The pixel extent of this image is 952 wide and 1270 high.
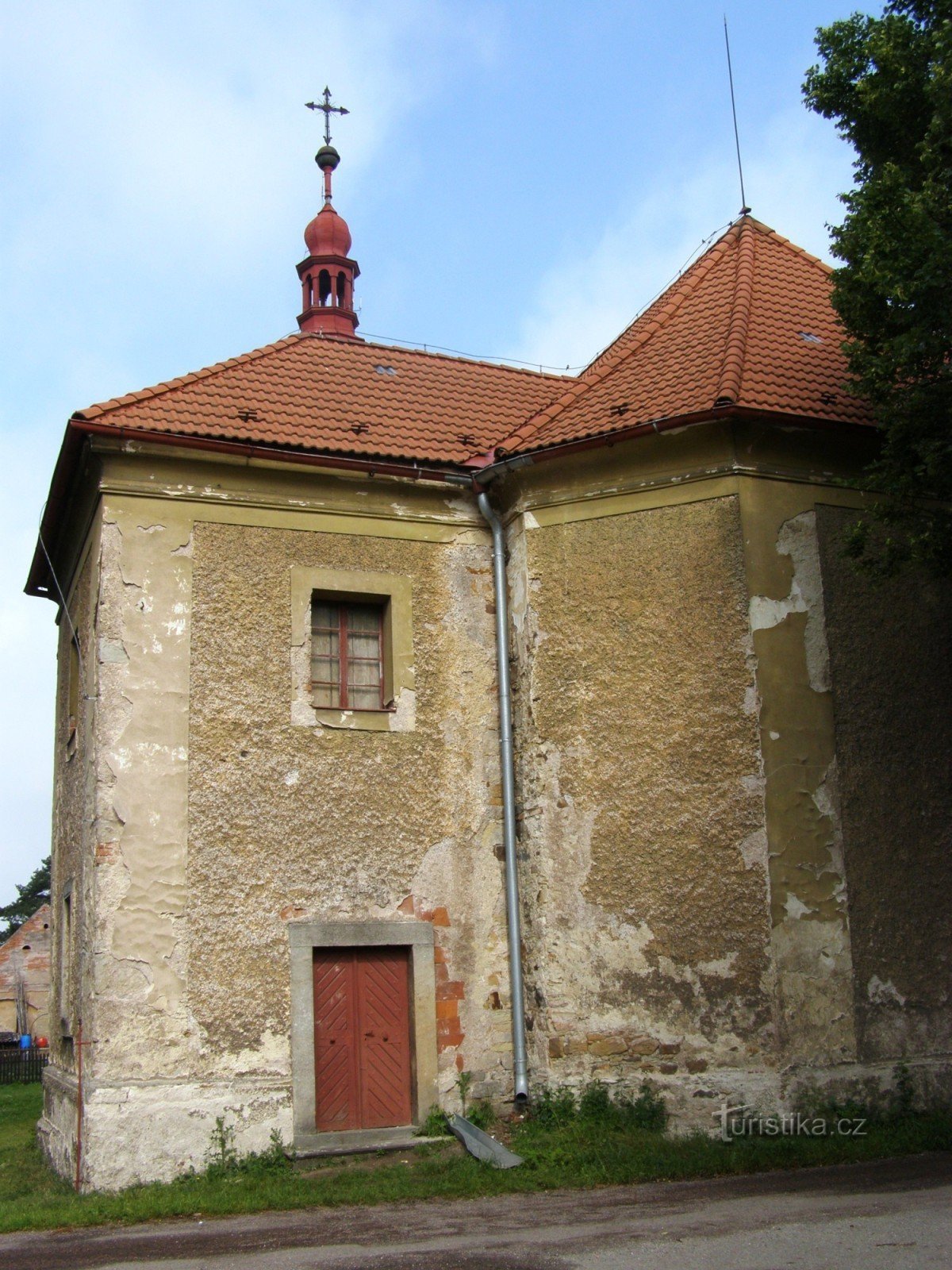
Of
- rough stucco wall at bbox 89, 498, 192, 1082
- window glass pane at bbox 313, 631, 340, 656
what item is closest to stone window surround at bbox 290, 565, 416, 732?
window glass pane at bbox 313, 631, 340, 656

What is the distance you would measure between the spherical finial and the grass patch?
13990 mm

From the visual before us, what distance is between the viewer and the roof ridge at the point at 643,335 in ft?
40.2

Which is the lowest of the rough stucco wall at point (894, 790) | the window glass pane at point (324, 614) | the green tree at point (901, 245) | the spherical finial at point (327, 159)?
the rough stucco wall at point (894, 790)

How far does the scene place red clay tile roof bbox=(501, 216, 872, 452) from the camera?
11297mm

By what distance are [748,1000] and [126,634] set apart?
582 cm

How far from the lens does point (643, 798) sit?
35.3 ft

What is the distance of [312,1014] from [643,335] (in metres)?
7.38

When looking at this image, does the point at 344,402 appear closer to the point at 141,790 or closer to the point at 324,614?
the point at 324,614

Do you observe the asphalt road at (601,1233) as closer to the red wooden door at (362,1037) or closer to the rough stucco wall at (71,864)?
the red wooden door at (362,1037)

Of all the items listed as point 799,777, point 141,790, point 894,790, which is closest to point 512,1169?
point 799,777

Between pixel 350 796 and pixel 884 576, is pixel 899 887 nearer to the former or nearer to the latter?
pixel 884 576

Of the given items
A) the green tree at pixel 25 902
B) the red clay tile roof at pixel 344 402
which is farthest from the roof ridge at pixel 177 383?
the green tree at pixel 25 902

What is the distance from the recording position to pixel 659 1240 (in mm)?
7258

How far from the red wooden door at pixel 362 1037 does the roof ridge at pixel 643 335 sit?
4.76 metres
